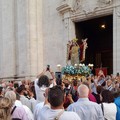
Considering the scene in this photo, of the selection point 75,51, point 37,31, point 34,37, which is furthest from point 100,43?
point 75,51

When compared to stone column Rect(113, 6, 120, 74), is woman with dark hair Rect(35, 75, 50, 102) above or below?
below

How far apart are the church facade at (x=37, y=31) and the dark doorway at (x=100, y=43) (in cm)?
290

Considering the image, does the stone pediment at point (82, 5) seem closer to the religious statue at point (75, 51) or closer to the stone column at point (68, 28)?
the stone column at point (68, 28)

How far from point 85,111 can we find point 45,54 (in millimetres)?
18141

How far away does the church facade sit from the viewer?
821 inches

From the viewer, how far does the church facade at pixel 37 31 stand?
20.9 meters

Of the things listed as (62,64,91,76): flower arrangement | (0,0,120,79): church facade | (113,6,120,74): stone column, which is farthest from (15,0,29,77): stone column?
(62,64,91,76): flower arrangement

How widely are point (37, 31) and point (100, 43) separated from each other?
5.97m

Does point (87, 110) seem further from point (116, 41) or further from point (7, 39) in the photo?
point (7, 39)

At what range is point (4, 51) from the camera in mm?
25016

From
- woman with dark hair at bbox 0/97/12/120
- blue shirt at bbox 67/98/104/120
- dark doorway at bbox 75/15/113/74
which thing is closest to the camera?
woman with dark hair at bbox 0/97/12/120

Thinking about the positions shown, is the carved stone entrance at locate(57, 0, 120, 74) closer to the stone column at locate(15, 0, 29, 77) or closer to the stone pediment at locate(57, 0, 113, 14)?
the stone pediment at locate(57, 0, 113, 14)

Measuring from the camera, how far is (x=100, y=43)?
25.9 metres

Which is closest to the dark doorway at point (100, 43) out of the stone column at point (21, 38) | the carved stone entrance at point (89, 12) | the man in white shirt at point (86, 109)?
the carved stone entrance at point (89, 12)
